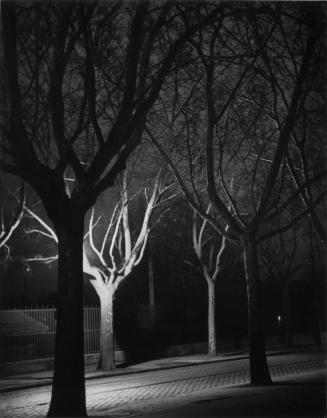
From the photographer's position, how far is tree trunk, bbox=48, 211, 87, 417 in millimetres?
11336

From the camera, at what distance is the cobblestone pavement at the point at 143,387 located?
46.6ft

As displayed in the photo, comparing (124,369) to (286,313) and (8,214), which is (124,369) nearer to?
(8,214)

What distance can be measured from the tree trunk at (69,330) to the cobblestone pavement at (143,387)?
46.1 inches

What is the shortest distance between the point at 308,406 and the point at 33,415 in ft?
16.6

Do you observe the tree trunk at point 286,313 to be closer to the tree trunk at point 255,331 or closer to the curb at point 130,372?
the curb at point 130,372

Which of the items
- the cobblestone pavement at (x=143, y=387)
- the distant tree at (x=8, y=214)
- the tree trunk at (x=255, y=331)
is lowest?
the cobblestone pavement at (x=143, y=387)

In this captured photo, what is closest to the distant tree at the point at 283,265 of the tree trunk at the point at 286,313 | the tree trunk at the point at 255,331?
Result: the tree trunk at the point at 286,313

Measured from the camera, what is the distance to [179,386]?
18.5 m

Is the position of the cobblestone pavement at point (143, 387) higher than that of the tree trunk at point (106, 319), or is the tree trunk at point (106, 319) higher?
the tree trunk at point (106, 319)

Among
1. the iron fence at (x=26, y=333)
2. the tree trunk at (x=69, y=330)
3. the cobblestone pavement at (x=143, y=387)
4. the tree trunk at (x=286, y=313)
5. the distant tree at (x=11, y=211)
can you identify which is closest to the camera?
the tree trunk at (x=69, y=330)

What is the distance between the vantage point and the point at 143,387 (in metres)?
18.5

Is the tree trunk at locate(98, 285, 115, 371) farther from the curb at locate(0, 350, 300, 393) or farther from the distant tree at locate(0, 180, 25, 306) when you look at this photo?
the distant tree at locate(0, 180, 25, 306)

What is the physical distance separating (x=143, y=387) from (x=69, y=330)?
7.66m

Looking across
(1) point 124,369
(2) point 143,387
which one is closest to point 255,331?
(2) point 143,387
